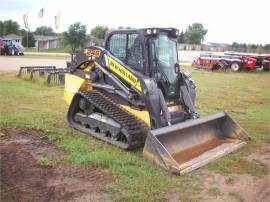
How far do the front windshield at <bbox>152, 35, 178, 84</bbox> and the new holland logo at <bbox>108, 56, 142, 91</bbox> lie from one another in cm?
55

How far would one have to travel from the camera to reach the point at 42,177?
19.1ft

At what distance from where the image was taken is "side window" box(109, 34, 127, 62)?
26.5 feet

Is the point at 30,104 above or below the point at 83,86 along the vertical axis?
below

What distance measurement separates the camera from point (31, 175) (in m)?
5.84

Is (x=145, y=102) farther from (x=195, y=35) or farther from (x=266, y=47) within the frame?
(x=195, y=35)

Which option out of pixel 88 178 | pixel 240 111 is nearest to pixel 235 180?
pixel 88 178

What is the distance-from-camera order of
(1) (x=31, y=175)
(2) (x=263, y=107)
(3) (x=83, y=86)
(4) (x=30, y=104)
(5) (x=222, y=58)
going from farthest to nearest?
(5) (x=222, y=58) → (2) (x=263, y=107) → (4) (x=30, y=104) → (3) (x=83, y=86) → (1) (x=31, y=175)

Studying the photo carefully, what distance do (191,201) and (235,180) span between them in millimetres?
1131

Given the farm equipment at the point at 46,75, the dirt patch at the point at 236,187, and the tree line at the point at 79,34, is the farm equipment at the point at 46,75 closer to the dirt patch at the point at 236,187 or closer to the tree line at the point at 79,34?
the tree line at the point at 79,34

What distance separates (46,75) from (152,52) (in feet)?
31.7

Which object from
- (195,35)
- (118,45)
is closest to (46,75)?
(118,45)

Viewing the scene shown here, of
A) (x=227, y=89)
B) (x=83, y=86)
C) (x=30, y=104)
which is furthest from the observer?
(x=227, y=89)

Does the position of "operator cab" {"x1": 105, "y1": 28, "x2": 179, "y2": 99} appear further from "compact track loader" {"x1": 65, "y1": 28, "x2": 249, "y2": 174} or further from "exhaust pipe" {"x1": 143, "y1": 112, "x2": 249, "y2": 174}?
"exhaust pipe" {"x1": 143, "y1": 112, "x2": 249, "y2": 174}

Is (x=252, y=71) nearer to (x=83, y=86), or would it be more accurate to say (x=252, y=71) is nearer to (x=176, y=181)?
(x=83, y=86)
